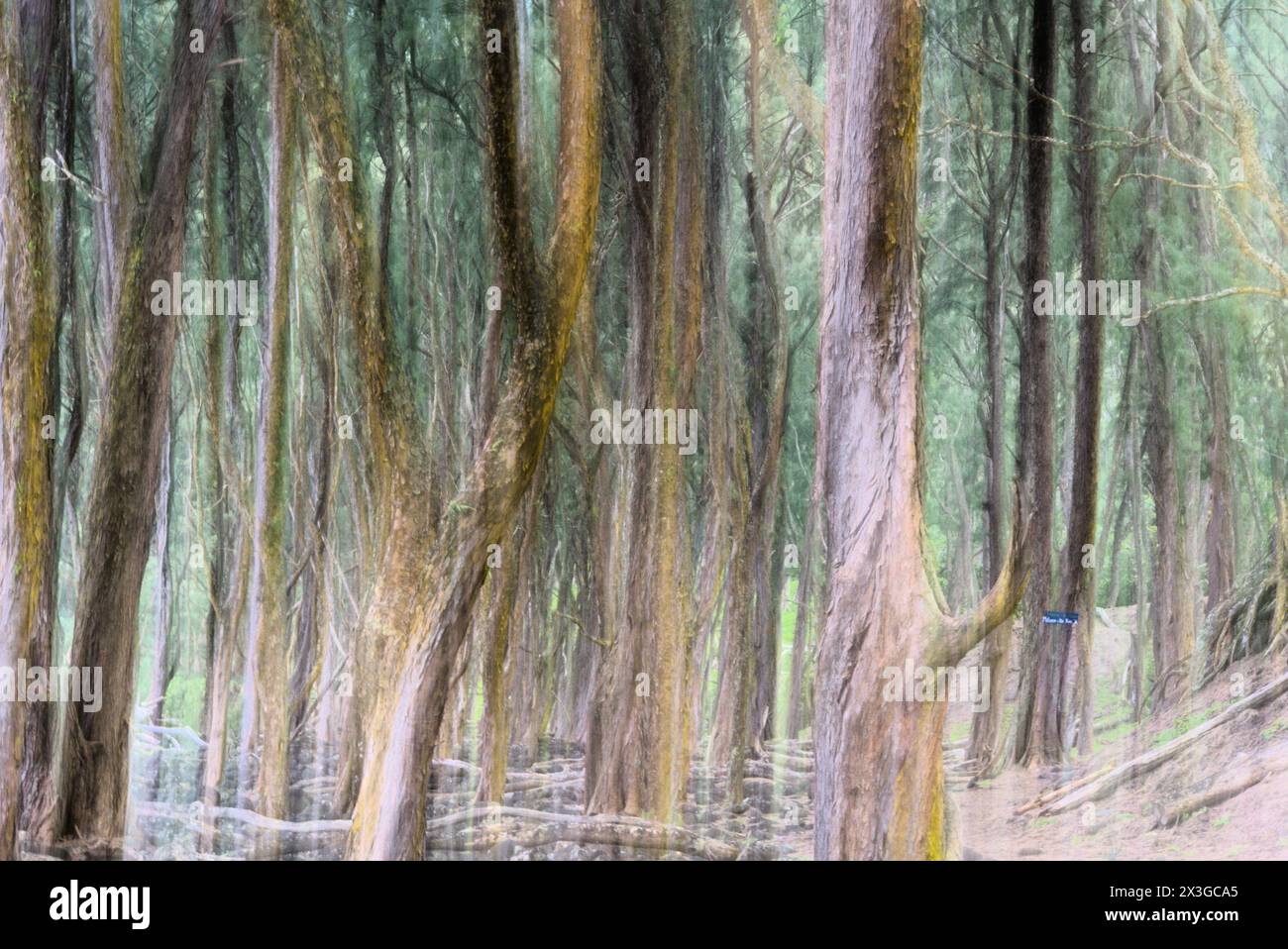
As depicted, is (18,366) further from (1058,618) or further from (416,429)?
(1058,618)

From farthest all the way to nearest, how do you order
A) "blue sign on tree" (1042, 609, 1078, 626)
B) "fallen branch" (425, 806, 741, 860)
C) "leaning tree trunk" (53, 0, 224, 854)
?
"blue sign on tree" (1042, 609, 1078, 626) → "fallen branch" (425, 806, 741, 860) → "leaning tree trunk" (53, 0, 224, 854)

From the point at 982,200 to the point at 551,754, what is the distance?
29.4 ft

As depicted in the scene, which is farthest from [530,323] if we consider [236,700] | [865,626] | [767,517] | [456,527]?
[236,700]

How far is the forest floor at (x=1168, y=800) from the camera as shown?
1053cm

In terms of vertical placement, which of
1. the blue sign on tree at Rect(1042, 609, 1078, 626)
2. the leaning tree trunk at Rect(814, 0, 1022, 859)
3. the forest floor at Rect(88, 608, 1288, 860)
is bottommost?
the forest floor at Rect(88, 608, 1288, 860)

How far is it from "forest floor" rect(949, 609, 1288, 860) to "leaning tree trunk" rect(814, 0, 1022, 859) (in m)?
5.43

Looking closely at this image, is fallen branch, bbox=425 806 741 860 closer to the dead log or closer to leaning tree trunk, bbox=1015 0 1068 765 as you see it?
the dead log

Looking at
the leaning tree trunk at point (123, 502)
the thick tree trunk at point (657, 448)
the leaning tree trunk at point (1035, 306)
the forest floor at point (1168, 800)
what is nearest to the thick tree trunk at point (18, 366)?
the leaning tree trunk at point (123, 502)

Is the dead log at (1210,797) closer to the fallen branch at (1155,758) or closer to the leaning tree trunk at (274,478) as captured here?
the fallen branch at (1155,758)

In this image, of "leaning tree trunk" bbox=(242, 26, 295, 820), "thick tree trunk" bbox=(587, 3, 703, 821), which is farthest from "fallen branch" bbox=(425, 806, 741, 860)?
"leaning tree trunk" bbox=(242, 26, 295, 820)

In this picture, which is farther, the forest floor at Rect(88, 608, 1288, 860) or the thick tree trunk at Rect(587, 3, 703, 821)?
the thick tree trunk at Rect(587, 3, 703, 821)

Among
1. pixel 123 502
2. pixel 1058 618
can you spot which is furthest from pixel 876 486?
pixel 1058 618

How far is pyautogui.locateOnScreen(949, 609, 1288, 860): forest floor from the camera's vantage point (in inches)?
415

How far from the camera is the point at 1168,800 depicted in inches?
447
